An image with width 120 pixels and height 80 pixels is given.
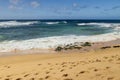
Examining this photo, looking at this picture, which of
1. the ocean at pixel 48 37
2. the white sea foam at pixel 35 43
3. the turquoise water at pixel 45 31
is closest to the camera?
the white sea foam at pixel 35 43

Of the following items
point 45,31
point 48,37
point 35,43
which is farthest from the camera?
point 45,31

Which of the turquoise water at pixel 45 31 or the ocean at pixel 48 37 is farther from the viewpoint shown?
the turquoise water at pixel 45 31

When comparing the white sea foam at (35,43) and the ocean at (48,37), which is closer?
the white sea foam at (35,43)

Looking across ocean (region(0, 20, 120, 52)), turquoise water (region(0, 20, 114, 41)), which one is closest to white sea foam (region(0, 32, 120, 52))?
ocean (region(0, 20, 120, 52))

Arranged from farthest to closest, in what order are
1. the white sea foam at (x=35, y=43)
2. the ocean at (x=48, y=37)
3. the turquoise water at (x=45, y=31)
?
the turquoise water at (x=45, y=31) → the ocean at (x=48, y=37) → the white sea foam at (x=35, y=43)

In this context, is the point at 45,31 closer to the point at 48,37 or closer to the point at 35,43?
the point at 48,37

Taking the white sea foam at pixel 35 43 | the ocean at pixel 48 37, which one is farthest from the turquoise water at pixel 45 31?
the white sea foam at pixel 35 43

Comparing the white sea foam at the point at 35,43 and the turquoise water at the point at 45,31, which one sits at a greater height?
the white sea foam at the point at 35,43

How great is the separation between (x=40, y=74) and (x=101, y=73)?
1.87 metres

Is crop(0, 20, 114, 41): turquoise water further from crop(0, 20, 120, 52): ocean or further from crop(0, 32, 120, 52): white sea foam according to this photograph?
crop(0, 32, 120, 52): white sea foam

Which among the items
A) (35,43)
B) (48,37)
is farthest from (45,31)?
(35,43)

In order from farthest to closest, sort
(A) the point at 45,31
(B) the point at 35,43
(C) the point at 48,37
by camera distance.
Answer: (A) the point at 45,31 → (C) the point at 48,37 → (B) the point at 35,43

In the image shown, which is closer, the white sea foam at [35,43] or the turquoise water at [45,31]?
the white sea foam at [35,43]

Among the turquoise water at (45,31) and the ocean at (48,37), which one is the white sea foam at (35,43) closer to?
the ocean at (48,37)
